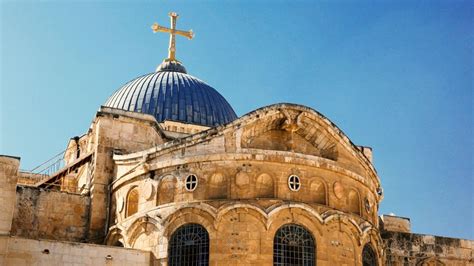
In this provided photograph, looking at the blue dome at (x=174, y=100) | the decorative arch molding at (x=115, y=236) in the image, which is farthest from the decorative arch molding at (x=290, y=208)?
the blue dome at (x=174, y=100)

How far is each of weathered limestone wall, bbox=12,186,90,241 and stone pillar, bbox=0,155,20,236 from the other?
3.98 metres

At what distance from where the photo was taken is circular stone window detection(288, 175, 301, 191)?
3003cm

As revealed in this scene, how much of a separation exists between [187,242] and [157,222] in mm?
1450

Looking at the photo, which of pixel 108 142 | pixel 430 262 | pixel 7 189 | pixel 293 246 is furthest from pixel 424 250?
pixel 7 189

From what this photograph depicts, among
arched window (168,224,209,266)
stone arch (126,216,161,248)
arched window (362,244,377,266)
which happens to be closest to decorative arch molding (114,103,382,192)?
stone arch (126,216,161,248)

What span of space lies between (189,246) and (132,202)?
3714 millimetres

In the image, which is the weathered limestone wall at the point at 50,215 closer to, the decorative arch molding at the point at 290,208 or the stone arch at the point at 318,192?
the decorative arch molding at the point at 290,208

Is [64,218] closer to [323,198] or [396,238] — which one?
[323,198]

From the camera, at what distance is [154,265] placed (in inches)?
1139

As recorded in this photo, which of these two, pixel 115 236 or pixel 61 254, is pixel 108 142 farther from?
pixel 61 254

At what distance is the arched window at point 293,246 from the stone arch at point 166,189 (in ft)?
14.5

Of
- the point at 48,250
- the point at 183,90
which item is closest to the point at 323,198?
the point at 48,250

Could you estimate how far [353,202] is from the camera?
31.5 m

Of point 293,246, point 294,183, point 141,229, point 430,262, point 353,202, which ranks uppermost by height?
point 294,183
